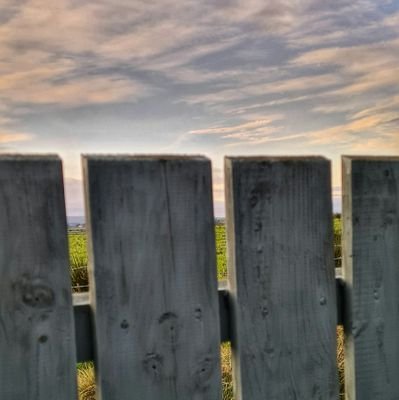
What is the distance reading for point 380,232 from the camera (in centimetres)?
178

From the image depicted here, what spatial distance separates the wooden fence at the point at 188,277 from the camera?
1.38 metres

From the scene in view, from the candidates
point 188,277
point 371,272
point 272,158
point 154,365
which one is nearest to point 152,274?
point 188,277

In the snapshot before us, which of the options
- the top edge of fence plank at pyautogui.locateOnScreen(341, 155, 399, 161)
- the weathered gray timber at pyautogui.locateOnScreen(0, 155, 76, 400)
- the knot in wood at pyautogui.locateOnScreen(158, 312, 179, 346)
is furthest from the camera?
the top edge of fence plank at pyautogui.locateOnScreen(341, 155, 399, 161)

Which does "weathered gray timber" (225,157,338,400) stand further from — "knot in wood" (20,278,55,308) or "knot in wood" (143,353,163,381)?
"knot in wood" (20,278,55,308)

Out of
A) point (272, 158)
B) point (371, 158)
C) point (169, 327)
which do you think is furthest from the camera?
point (371, 158)

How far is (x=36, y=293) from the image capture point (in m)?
1.38

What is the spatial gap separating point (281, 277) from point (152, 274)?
46 cm

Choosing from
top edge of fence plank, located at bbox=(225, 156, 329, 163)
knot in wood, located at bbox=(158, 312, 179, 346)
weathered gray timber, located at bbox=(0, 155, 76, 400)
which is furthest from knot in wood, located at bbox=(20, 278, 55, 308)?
top edge of fence plank, located at bbox=(225, 156, 329, 163)

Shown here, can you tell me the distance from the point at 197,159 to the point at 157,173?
0.45ft

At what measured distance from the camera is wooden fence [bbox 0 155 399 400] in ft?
4.54

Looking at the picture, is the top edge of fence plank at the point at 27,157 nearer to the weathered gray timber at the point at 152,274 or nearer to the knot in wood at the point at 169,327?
Result: the weathered gray timber at the point at 152,274

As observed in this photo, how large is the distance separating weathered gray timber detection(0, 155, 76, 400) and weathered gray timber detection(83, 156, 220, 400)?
97 mm

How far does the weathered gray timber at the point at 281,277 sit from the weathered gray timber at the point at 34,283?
55 cm

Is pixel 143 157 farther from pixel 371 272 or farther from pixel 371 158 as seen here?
pixel 371 272
